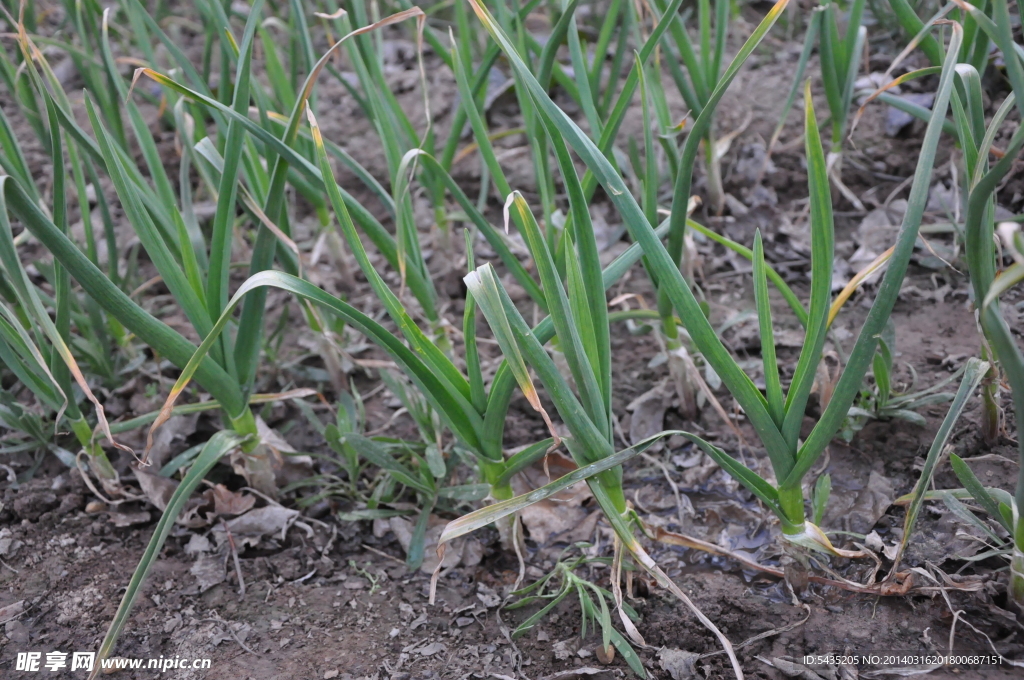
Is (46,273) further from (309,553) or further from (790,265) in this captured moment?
(790,265)

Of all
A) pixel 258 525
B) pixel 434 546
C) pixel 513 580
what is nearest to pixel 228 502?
pixel 258 525

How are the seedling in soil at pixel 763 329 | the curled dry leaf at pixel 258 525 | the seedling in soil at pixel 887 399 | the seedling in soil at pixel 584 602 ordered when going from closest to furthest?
the seedling in soil at pixel 763 329 < the seedling in soil at pixel 584 602 < the seedling in soil at pixel 887 399 < the curled dry leaf at pixel 258 525

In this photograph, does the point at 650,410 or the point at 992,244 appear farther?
the point at 650,410

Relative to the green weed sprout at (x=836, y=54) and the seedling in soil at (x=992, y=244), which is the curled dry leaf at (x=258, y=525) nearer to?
the seedling in soil at (x=992, y=244)

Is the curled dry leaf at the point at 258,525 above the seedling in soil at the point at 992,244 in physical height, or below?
below

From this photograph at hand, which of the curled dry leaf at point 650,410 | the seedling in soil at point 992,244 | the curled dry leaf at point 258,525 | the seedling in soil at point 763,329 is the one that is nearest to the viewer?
the seedling in soil at point 992,244

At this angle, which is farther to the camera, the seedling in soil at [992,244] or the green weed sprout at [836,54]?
the green weed sprout at [836,54]

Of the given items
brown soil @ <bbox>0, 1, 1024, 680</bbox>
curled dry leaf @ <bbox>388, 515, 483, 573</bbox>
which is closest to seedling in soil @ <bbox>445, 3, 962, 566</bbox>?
brown soil @ <bbox>0, 1, 1024, 680</bbox>

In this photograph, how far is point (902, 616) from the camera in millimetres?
1168

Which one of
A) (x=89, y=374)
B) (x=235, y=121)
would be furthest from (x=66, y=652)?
(x=235, y=121)

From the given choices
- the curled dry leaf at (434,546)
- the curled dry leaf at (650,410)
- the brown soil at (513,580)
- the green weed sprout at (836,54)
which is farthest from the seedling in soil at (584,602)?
the green weed sprout at (836,54)

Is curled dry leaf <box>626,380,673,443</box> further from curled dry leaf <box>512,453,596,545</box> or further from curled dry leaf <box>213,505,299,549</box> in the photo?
curled dry leaf <box>213,505,299,549</box>

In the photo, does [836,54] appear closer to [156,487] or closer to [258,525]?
[258,525]

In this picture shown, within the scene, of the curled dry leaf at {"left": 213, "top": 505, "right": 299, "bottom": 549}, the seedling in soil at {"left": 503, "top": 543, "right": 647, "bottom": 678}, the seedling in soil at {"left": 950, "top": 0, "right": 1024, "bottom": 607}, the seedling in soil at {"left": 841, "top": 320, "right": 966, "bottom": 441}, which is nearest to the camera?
the seedling in soil at {"left": 950, "top": 0, "right": 1024, "bottom": 607}
